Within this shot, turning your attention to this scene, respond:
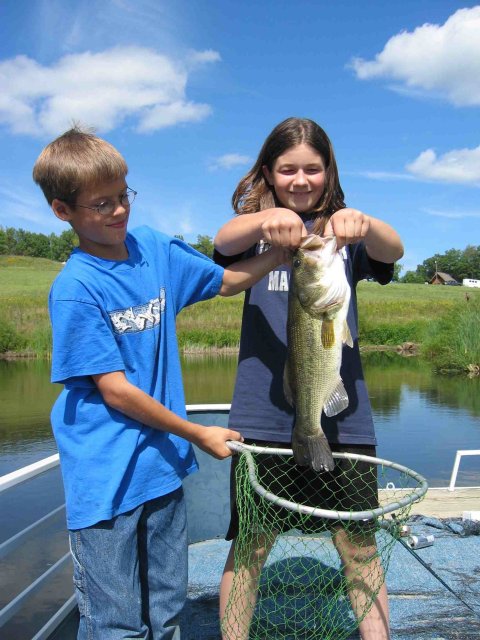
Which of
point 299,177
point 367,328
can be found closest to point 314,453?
point 299,177

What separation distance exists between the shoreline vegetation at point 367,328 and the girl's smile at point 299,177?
28.2 m

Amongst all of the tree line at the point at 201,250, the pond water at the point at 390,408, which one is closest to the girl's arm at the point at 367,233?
the pond water at the point at 390,408

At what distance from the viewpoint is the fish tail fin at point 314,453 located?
101 inches

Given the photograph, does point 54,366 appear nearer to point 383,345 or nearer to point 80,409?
point 80,409

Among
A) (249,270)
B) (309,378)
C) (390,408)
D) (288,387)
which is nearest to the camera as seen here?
(309,378)

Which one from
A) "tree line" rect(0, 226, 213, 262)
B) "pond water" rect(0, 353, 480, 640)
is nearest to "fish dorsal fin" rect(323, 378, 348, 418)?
"pond water" rect(0, 353, 480, 640)

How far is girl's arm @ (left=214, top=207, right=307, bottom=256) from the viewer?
100 inches

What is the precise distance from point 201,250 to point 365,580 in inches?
2864

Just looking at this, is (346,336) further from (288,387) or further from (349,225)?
(349,225)

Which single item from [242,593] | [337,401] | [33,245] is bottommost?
[242,593]

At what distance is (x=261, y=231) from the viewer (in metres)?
2.68

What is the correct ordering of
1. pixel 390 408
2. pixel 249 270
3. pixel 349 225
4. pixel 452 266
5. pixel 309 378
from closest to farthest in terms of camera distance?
pixel 349 225 → pixel 309 378 → pixel 249 270 → pixel 390 408 → pixel 452 266

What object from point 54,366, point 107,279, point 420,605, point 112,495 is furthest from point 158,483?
point 420,605

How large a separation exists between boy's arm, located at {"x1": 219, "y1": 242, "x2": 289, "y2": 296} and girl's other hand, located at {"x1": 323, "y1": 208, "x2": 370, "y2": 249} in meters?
0.32
